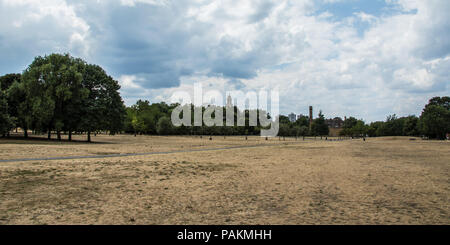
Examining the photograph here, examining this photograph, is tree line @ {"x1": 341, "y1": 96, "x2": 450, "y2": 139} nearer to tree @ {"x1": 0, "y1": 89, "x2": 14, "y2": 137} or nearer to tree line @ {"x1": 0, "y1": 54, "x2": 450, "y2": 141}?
tree line @ {"x1": 0, "y1": 54, "x2": 450, "y2": 141}

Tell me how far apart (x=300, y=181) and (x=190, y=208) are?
662 cm

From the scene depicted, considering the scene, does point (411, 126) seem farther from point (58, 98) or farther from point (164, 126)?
point (58, 98)

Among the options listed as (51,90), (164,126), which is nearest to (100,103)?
(51,90)

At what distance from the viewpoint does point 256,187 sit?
1166 centimetres

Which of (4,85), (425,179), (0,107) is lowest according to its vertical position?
(425,179)

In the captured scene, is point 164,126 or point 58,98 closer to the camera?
point 58,98

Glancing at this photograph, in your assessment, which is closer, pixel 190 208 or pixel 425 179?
pixel 190 208

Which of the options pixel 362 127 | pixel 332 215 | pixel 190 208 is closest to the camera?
pixel 332 215

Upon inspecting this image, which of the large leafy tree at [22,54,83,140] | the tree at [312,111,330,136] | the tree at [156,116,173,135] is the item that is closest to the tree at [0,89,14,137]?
the large leafy tree at [22,54,83,140]

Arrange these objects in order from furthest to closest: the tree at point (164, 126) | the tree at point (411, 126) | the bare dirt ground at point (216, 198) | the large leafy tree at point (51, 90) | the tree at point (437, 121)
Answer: the tree at point (411, 126)
the tree at point (164, 126)
the tree at point (437, 121)
the large leafy tree at point (51, 90)
the bare dirt ground at point (216, 198)

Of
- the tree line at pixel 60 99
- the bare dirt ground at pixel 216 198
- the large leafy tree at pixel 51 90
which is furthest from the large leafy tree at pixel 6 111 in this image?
the bare dirt ground at pixel 216 198

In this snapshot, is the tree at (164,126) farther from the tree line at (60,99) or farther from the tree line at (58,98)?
the tree line at (58,98)
